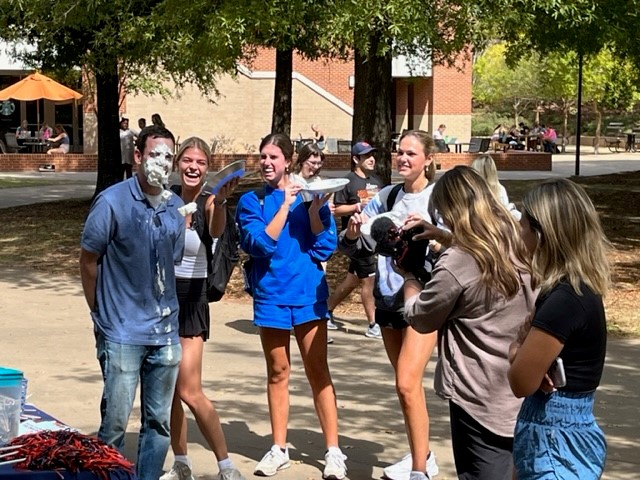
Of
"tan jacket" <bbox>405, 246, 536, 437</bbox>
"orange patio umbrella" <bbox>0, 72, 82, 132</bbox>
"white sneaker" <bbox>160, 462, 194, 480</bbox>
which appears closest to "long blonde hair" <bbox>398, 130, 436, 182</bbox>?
"tan jacket" <bbox>405, 246, 536, 437</bbox>

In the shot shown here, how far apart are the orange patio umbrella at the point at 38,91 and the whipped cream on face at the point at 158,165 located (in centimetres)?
3262

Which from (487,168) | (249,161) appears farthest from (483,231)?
(249,161)

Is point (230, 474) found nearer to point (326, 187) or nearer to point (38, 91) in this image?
point (326, 187)

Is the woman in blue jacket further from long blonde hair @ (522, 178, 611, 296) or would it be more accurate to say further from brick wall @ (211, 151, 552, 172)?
brick wall @ (211, 151, 552, 172)

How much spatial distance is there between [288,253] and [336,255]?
27.3 feet

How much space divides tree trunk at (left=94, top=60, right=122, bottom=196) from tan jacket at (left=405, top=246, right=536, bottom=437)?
1671 centimetres

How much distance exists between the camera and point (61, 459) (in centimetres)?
410

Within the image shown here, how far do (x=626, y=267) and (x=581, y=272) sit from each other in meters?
10.6

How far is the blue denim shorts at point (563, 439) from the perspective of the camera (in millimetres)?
3805

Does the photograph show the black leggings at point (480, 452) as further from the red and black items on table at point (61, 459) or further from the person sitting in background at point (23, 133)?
the person sitting in background at point (23, 133)

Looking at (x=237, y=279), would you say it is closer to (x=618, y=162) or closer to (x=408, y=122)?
(x=618, y=162)

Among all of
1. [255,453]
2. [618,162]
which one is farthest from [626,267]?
[618,162]

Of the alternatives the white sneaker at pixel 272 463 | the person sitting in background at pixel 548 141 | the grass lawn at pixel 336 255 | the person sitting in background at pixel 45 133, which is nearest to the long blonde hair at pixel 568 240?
the white sneaker at pixel 272 463

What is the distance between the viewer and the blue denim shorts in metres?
3.80
